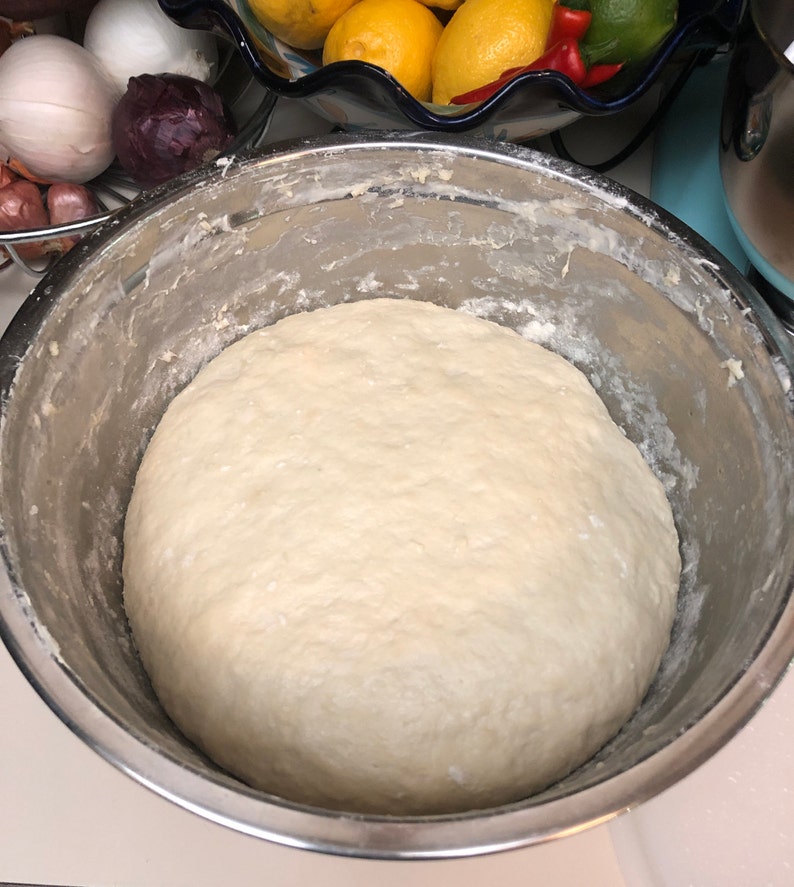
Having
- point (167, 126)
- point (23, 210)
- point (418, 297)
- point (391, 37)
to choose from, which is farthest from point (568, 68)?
point (23, 210)

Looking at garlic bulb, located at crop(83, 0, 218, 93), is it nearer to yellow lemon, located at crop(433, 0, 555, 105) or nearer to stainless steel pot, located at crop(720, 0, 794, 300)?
yellow lemon, located at crop(433, 0, 555, 105)

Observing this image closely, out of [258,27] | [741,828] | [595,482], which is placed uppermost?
[258,27]

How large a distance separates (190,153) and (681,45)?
674mm

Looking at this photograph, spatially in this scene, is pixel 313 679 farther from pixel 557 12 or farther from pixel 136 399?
pixel 557 12

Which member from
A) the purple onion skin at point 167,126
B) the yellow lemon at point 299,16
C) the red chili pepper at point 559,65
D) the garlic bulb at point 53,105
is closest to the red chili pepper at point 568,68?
the red chili pepper at point 559,65

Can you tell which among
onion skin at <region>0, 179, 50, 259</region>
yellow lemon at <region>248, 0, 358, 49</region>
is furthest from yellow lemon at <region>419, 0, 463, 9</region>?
onion skin at <region>0, 179, 50, 259</region>

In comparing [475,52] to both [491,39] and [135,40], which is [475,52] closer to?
[491,39]

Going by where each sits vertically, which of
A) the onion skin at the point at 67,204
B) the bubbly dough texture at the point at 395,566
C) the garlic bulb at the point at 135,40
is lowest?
the bubbly dough texture at the point at 395,566

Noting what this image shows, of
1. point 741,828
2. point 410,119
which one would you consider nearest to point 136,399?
point 410,119

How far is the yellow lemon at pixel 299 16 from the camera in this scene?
0.93 metres

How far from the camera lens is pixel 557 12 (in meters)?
0.88

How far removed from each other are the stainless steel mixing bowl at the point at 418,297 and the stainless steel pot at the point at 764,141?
0.08 meters

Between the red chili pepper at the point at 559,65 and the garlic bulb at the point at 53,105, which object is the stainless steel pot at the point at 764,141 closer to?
the red chili pepper at the point at 559,65

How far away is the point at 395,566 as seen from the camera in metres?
0.78
